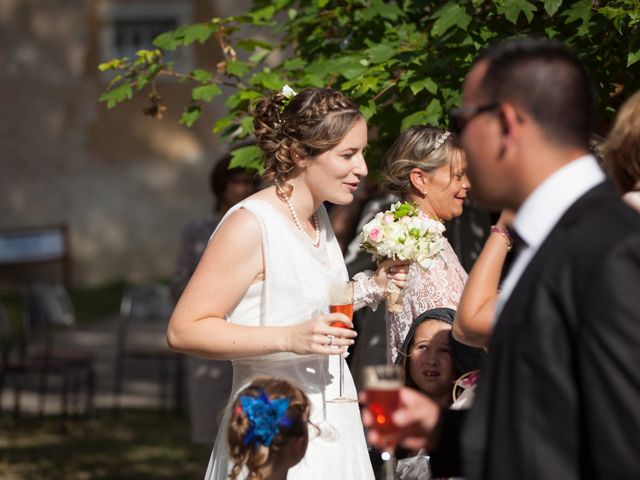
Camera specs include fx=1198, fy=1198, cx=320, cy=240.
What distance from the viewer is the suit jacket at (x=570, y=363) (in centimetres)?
207

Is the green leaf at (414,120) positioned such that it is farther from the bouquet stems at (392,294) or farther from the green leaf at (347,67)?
the bouquet stems at (392,294)

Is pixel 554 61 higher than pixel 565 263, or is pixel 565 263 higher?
pixel 554 61

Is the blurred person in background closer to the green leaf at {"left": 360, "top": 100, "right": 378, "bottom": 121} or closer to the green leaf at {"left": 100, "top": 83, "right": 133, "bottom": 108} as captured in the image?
the green leaf at {"left": 100, "top": 83, "right": 133, "bottom": 108}

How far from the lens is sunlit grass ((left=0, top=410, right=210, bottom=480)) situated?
349 inches

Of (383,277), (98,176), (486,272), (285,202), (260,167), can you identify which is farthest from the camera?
(98,176)

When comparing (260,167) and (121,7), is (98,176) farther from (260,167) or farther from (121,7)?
(260,167)

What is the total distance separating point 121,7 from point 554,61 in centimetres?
1878

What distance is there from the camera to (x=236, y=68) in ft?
18.4

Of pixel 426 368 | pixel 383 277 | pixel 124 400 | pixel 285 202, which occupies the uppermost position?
pixel 285 202

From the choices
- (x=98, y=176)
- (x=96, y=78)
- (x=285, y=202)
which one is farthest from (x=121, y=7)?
(x=285, y=202)

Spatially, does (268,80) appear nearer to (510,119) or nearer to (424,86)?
(424,86)

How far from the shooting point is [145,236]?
66.5ft

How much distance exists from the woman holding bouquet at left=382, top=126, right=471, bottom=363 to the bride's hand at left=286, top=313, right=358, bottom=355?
852 millimetres

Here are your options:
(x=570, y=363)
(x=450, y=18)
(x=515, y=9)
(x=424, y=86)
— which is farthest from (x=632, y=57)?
(x=570, y=363)
